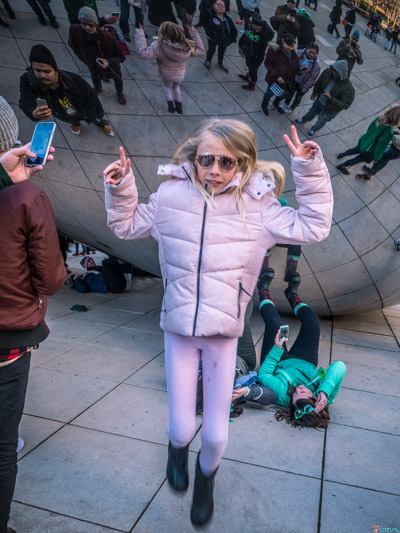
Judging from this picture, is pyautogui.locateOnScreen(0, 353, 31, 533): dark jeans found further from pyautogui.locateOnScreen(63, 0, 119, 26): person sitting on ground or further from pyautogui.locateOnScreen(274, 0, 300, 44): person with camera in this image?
pyautogui.locateOnScreen(274, 0, 300, 44): person with camera

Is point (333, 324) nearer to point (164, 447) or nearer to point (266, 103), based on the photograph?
point (266, 103)

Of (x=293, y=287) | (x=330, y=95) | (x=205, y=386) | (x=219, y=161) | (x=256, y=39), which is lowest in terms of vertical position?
(x=293, y=287)

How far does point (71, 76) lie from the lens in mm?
4078

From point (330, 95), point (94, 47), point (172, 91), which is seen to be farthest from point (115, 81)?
point (330, 95)

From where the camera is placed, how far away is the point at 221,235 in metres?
1.89

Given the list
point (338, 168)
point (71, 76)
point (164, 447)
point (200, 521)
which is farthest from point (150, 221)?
point (338, 168)

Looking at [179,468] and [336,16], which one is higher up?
[336,16]

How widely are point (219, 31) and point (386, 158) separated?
210 centimetres

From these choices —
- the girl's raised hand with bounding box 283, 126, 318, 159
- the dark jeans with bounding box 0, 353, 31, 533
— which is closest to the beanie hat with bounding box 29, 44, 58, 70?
the girl's raised hand with bounding box 283, 126, 318, 159

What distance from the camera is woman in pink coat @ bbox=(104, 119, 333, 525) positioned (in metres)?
1.89

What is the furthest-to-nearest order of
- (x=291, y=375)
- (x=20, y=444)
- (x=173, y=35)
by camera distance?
1. (x=173, y=35)
2. (x=291, y=375)
3. (x=20, y=444)

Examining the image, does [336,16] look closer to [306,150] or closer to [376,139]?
[376,139]

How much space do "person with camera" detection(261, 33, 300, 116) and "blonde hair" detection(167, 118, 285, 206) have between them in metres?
2.51

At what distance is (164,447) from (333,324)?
3657mm
